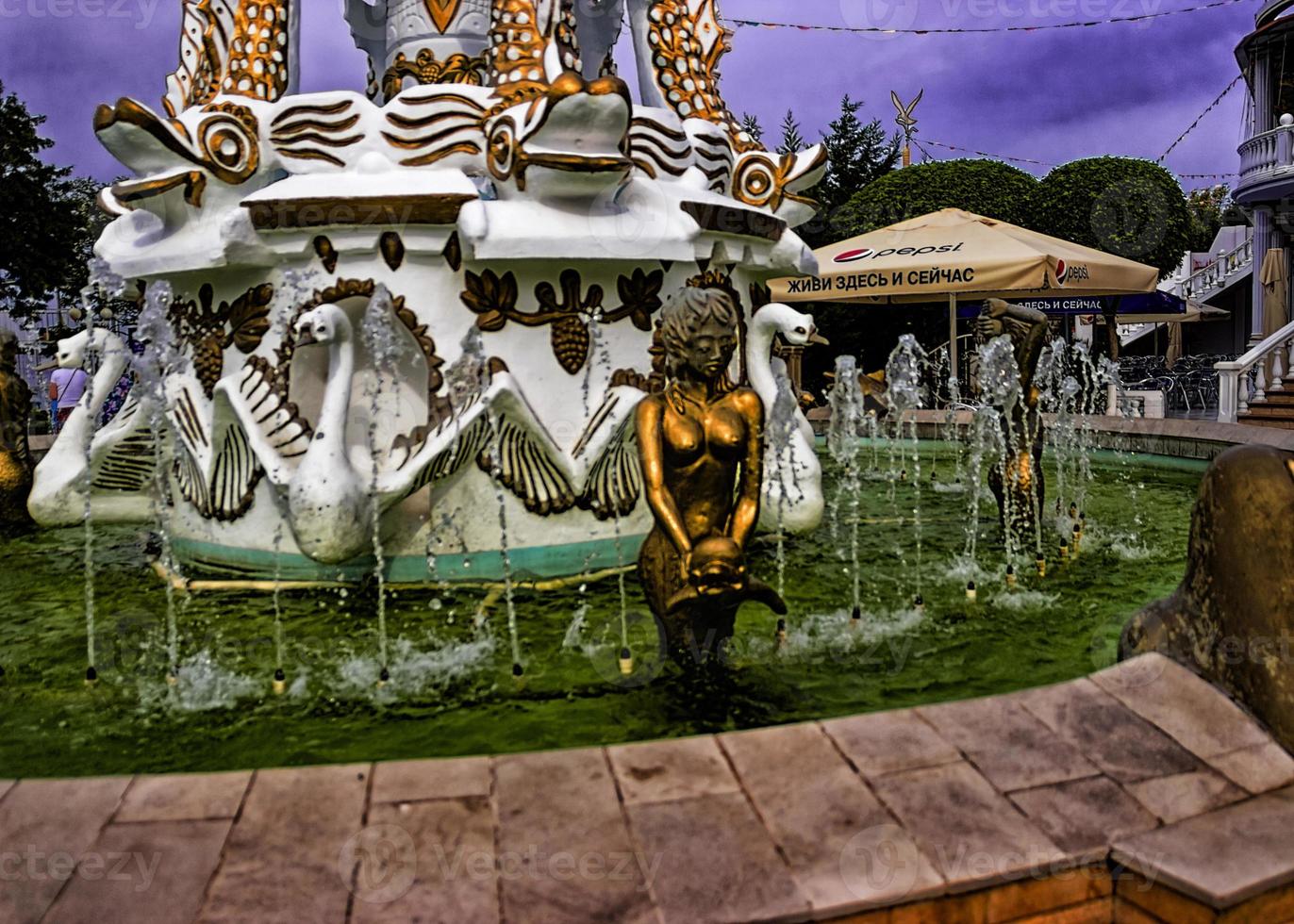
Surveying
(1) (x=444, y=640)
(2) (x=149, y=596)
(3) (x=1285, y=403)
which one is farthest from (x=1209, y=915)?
(3) (x=1285, y=403)

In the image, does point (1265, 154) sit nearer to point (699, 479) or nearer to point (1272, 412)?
point (1272, 412)

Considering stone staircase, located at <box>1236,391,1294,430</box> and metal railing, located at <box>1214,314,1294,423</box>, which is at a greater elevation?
metal railing, located at <box>1214,314,1294,423</box>

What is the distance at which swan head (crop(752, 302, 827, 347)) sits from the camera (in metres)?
6.13

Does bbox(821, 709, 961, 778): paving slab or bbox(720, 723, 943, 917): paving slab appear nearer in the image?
bbox(720, 723, 943, 917): paving slab

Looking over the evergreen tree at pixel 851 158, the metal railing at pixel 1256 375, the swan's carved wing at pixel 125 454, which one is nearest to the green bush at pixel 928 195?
the evergreen tree at pixel 851 158

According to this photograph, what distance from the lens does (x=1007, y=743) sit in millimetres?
2506

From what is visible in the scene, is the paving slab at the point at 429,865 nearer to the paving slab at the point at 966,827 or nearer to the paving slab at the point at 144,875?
the paving slab at the point at 144,875

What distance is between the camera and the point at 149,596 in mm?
5453

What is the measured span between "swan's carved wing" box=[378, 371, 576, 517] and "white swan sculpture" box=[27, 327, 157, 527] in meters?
2.04

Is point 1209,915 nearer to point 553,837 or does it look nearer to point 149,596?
point 553,837

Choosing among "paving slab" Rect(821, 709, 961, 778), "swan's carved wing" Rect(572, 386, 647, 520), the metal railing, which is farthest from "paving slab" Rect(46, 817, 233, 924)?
the metal railing

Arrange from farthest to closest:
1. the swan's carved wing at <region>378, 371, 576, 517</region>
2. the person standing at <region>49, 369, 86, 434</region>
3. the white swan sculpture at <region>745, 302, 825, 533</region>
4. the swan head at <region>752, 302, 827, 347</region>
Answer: the person standing at <region>49, 369, 86, 434</region>
the swan head at <region>752, 302, 827, 347</region>
the white swan sculpture at <region>745, 302, 825, 533</region>
the swan's carved wing at <region>378, 371, 576, 517</region>

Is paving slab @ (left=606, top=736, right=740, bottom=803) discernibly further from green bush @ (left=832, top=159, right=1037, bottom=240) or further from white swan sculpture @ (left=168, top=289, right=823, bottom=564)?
green bush @ (left=832, top=159, right=1037, bottom=240)

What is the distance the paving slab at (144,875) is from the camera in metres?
1.92
